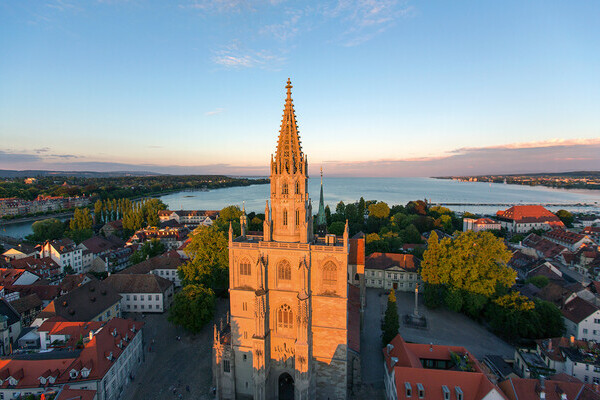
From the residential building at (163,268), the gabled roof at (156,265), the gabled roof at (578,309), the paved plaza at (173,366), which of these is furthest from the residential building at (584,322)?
the gabled roof at (156,265)

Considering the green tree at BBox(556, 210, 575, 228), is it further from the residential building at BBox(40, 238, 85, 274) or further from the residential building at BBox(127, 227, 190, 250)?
the residential building at BBox(40, 238, 85, 274)

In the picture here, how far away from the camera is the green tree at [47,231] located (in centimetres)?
6959

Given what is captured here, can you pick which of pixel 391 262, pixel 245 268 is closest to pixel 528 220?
pixel 391 262

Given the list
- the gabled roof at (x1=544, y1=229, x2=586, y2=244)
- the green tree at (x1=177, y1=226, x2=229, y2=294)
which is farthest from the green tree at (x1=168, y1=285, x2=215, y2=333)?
the gabled roof at (x1=544, y1=229, x2=586, y2=244)

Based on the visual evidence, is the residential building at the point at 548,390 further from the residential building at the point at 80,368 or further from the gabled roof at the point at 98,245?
the gabled roof at the point at 98,245

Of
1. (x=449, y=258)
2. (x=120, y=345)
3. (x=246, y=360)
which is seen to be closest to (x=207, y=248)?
(x=120, y=345)

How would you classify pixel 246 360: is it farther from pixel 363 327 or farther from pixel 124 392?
pixel 363 327

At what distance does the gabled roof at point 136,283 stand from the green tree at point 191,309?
8691mm

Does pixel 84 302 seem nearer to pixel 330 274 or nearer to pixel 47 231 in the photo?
pixel 330 274

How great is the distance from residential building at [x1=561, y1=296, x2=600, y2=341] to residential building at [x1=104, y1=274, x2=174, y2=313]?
4325 centimetres

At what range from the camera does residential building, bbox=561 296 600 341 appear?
27.3 metres

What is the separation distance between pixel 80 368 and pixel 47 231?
6750 cm

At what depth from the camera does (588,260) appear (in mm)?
46375

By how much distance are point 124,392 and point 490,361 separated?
29163 mm
